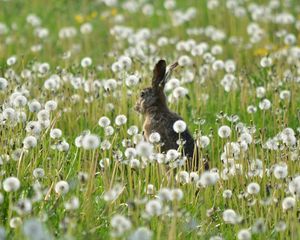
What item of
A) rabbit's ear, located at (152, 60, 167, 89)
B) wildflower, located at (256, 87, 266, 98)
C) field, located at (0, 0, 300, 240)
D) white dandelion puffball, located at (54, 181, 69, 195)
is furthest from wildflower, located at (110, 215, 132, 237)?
wildflower, located at (256, 87, 266, 98)

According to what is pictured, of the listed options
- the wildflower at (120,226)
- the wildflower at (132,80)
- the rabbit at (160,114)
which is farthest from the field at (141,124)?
the wildflower at (132,80)

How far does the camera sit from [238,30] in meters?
11.8

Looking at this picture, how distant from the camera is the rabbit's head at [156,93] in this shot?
7.18 meters

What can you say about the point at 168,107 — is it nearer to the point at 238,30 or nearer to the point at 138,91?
the point at 138,91

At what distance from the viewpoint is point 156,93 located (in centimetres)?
726

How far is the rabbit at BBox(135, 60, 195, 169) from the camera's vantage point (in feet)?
21.8

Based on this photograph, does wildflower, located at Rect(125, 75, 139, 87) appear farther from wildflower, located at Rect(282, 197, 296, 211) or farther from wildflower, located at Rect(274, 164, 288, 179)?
wildflower, located at Rect(282, 197, 296, 211)

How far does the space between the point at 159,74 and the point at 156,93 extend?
0.17m

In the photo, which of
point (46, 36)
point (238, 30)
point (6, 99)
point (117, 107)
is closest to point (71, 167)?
point (6, 99)

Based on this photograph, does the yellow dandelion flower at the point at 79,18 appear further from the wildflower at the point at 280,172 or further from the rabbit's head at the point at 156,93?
the wildflower at the point at 280,172

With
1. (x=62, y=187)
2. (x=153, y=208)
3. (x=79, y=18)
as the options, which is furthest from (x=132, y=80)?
(x=79, y=18)

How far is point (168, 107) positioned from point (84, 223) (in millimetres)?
2828

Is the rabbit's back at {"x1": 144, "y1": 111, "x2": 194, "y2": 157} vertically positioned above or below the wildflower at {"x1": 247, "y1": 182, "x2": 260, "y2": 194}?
above

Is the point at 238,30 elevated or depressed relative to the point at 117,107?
elevated
